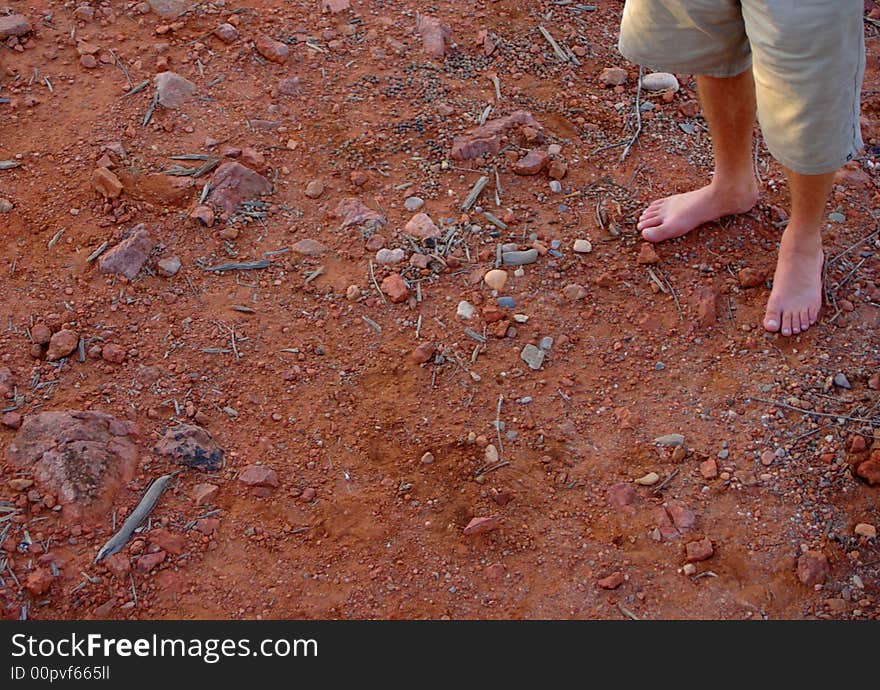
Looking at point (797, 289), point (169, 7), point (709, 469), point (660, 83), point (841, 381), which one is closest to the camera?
point (709, 469)

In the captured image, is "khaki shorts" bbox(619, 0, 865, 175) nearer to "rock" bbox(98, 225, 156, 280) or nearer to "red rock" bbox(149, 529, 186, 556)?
"rock" bbox(98, 225, 156, 280)

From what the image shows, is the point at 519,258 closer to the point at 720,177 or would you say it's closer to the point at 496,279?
the point at 496,279

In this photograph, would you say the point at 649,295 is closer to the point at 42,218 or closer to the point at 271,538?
the point at 271,538

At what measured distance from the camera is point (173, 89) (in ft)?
9.87

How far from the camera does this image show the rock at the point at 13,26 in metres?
3.20

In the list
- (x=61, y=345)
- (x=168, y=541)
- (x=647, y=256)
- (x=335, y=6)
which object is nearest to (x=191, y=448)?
(x=168, y=541)

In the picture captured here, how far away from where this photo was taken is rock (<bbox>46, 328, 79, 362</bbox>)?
92.6 inches

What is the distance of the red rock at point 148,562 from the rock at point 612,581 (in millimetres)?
910

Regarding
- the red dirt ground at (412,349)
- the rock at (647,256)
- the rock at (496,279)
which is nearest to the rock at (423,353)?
the red dirt ground at (412,349)

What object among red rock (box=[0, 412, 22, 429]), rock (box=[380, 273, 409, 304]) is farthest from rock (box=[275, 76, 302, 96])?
red rock (box=[0, 412, 22, 429])

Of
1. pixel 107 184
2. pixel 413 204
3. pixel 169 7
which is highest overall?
pixel 169 7

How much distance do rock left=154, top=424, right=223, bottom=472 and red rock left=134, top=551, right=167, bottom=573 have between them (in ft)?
0.75

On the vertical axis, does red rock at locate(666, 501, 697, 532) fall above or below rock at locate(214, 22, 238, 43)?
below

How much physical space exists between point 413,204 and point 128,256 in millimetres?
779
